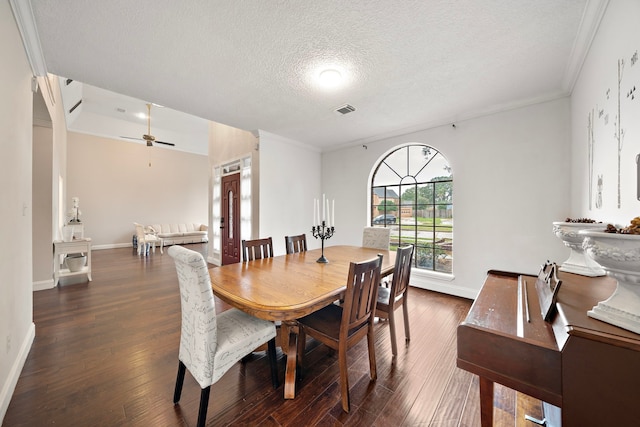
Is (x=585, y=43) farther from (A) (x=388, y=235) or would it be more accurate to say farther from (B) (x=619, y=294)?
(A) (x=388, y=235)

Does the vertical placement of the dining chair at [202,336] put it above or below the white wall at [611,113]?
below

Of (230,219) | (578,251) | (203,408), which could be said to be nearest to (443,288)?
(578,251)

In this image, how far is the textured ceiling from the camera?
156 cm

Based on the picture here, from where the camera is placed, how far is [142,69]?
2213 millimetres

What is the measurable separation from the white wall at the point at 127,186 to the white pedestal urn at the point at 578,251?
9.92 meters

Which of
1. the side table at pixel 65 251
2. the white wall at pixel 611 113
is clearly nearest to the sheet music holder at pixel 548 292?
the white wall at pixel 611 113

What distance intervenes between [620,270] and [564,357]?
327 millimetres

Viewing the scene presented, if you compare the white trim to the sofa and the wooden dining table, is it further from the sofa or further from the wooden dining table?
the sofa

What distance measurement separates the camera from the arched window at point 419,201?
11.9ft

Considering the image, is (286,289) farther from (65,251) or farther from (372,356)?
(65,251)

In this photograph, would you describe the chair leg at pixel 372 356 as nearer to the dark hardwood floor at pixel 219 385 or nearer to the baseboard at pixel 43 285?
the dark hardwood floor at pixel 219 385

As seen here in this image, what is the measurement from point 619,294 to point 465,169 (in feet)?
9.38

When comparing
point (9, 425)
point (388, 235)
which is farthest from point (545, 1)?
point (9, 425)

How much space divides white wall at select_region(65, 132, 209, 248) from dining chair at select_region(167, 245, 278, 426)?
27.2 feet
